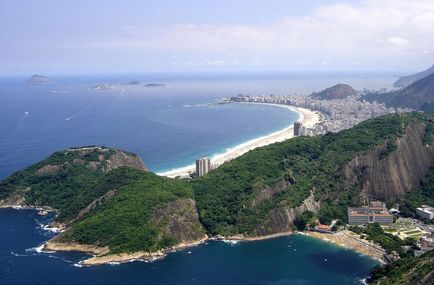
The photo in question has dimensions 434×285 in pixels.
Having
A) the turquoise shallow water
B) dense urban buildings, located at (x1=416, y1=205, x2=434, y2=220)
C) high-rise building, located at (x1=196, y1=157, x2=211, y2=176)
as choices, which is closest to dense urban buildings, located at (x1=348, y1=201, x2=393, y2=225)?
dense urban buildings, located at (x1=416, y1=205, x2=434, y2=220)

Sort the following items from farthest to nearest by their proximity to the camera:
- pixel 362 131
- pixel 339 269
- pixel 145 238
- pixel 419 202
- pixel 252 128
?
pixel 252 128 → pixel 362 131 → pixel 419 202 → pixel 145 238 → pixel 339 269

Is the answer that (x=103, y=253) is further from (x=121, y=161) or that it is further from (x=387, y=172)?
(x=387, y=172)

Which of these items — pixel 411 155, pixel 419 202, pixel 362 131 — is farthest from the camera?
pixel 362 131

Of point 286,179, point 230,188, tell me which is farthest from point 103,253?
point 286,179

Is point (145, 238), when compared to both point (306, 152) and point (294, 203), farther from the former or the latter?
point (306, 152)

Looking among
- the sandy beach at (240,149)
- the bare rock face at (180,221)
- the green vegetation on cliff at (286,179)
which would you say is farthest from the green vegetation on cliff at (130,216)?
the sandy beach at (240,149)

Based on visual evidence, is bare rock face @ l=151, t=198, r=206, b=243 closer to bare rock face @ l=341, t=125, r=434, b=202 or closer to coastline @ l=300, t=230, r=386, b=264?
coastline @ l=300, t=230, r=386, b=264

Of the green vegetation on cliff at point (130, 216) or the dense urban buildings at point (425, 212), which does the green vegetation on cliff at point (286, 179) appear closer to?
the green vegetation on cliff at point (130, 216)

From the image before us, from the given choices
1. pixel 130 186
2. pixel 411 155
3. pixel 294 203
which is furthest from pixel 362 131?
pixel 130 186
